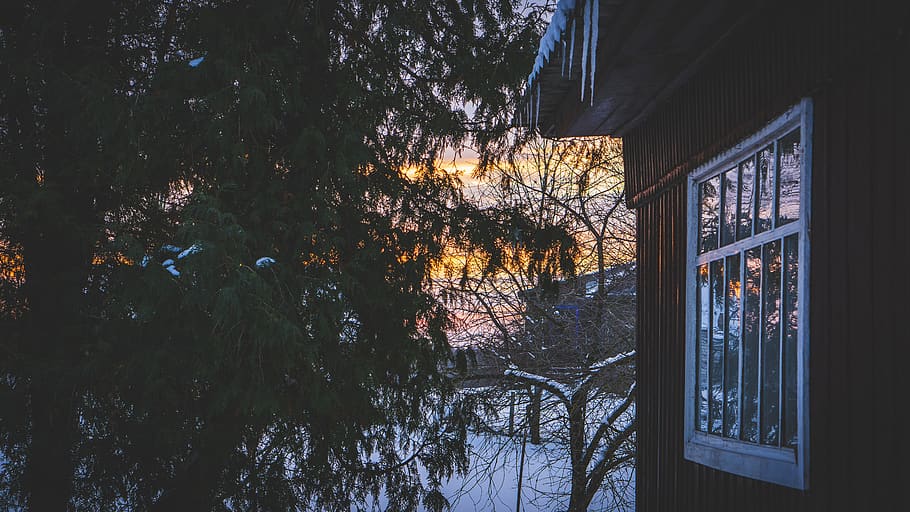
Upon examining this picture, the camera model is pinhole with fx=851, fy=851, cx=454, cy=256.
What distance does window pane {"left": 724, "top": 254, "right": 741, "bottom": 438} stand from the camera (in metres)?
4.23

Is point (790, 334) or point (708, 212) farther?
point (708, 212)

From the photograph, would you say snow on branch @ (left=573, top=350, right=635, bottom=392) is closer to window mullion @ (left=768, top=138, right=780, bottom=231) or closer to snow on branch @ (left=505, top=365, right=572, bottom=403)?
snow on branch @ (left=505, top=365, right=572, bottom=403)

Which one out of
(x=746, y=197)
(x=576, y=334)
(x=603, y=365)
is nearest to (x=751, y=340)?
(x=746, y=197)

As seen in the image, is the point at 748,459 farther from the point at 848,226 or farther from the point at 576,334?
the point at 576,334

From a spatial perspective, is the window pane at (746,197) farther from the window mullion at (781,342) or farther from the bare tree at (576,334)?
the bare tree at (576,334)

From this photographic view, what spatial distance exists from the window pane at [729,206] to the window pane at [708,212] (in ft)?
0.40

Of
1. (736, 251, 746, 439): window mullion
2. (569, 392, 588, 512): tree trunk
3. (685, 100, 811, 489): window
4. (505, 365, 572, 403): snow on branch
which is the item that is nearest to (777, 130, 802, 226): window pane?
(685, 100, 811, 489): window

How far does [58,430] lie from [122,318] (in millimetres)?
1950

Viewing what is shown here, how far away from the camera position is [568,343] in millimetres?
14734

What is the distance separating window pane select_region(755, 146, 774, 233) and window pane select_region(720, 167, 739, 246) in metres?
0.28

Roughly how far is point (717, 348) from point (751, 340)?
1.62 ft

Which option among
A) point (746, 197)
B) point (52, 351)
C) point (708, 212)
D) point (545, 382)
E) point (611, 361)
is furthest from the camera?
point (545, 382)

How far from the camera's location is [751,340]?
13.4ft

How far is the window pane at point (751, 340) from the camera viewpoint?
157 inches
